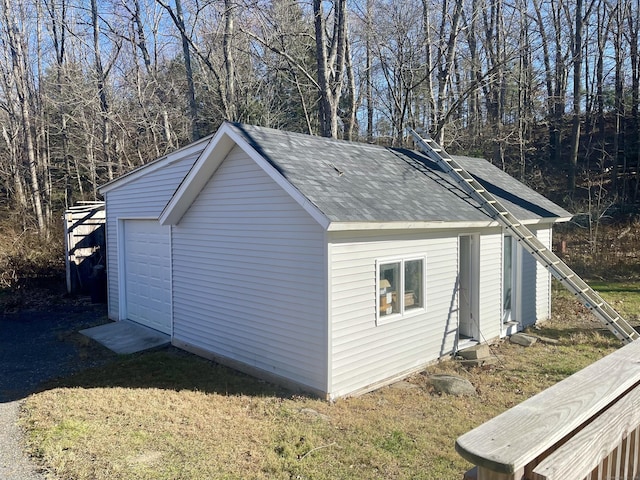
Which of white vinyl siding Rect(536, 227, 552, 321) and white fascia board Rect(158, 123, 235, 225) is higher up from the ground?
white fascia board Rect(158, 123, 235, 225)

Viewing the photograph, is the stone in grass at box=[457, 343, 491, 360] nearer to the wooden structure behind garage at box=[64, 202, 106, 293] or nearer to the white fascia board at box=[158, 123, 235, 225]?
the white fascia board at box=[158, 123, 235, 225]

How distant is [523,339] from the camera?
413 inches

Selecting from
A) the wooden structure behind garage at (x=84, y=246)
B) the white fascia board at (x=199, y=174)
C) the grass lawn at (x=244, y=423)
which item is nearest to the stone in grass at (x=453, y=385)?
the grass lawn at (x=244, y=423)

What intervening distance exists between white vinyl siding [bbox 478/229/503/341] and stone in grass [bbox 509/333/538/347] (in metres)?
0.40

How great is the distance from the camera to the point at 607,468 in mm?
1747

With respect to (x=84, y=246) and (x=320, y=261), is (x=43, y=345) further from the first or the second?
(x=320, y=261)

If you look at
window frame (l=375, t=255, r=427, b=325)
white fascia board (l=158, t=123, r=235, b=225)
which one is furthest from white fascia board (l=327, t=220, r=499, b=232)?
white fascia board (l=158, t=123, r=235, b=225)

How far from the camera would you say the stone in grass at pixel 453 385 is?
740 centimetres

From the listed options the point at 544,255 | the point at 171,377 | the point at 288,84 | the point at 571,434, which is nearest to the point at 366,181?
the point at 544,255

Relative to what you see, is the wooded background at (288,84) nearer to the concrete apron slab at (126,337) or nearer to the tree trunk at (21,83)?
the tree trunk at (21,83)

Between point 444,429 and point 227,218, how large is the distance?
5138 millimetres

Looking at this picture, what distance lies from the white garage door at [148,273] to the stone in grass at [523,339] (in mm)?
7813

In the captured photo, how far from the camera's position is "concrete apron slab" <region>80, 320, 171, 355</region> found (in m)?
10.1

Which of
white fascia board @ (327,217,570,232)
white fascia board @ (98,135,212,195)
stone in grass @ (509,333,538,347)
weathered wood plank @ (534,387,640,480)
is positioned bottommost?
stone in grass @ (509,333,538,347)
